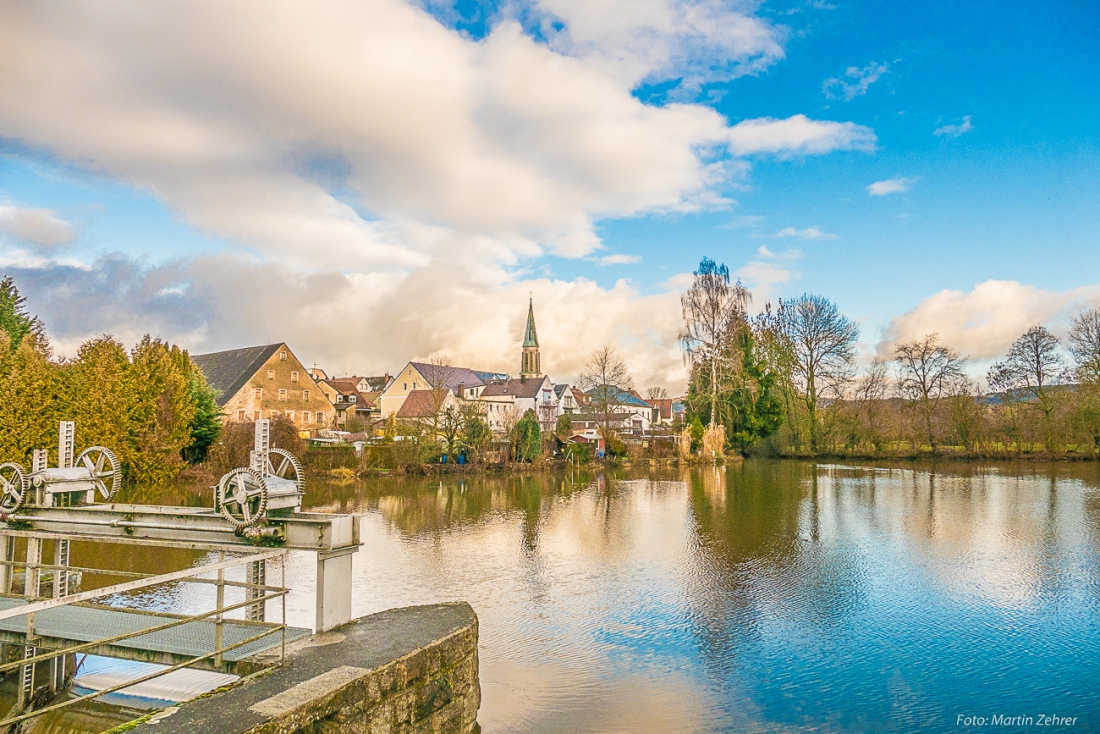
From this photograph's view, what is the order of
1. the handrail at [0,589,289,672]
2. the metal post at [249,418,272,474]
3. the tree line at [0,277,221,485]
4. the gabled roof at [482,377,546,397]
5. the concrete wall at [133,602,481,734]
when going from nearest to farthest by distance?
the handrail at [0,589,289,672] < the concrete wall at [133,602,481,734] < the metal post at [249,418,272,474] < the tree line at [0,277,221,485] < the gabled roof at [482,377,546,397]

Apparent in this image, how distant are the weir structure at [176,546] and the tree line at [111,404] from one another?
19042 millimetres

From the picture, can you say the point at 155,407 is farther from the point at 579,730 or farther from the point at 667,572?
the point at 579,730

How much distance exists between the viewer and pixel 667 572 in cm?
1343

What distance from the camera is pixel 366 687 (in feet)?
16.8

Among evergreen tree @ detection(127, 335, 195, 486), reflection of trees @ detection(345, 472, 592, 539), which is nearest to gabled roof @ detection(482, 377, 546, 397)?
reflection of trees @ detection(345, 472, 592, 539)

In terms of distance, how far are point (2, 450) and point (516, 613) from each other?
844 inches

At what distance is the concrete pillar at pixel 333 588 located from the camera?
6.25 metres

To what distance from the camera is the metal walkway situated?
6.14m

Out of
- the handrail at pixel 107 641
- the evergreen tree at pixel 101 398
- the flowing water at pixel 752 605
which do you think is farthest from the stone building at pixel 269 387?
the handrail at pixel 107 641

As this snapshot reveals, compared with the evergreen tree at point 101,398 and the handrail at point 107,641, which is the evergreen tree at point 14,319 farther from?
the handrail at point 107,641

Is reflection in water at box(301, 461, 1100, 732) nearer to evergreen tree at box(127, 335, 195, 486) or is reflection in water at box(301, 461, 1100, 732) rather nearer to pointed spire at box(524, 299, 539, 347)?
evergreen tree at box(127, 335, 195, 486)

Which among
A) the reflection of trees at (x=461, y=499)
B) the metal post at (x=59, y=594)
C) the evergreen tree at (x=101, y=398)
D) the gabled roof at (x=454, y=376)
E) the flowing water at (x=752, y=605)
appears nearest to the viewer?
the flowing water at (x=752, y=605)

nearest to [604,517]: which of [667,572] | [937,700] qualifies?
[667,572]

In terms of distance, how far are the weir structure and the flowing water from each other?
8.40 ft
